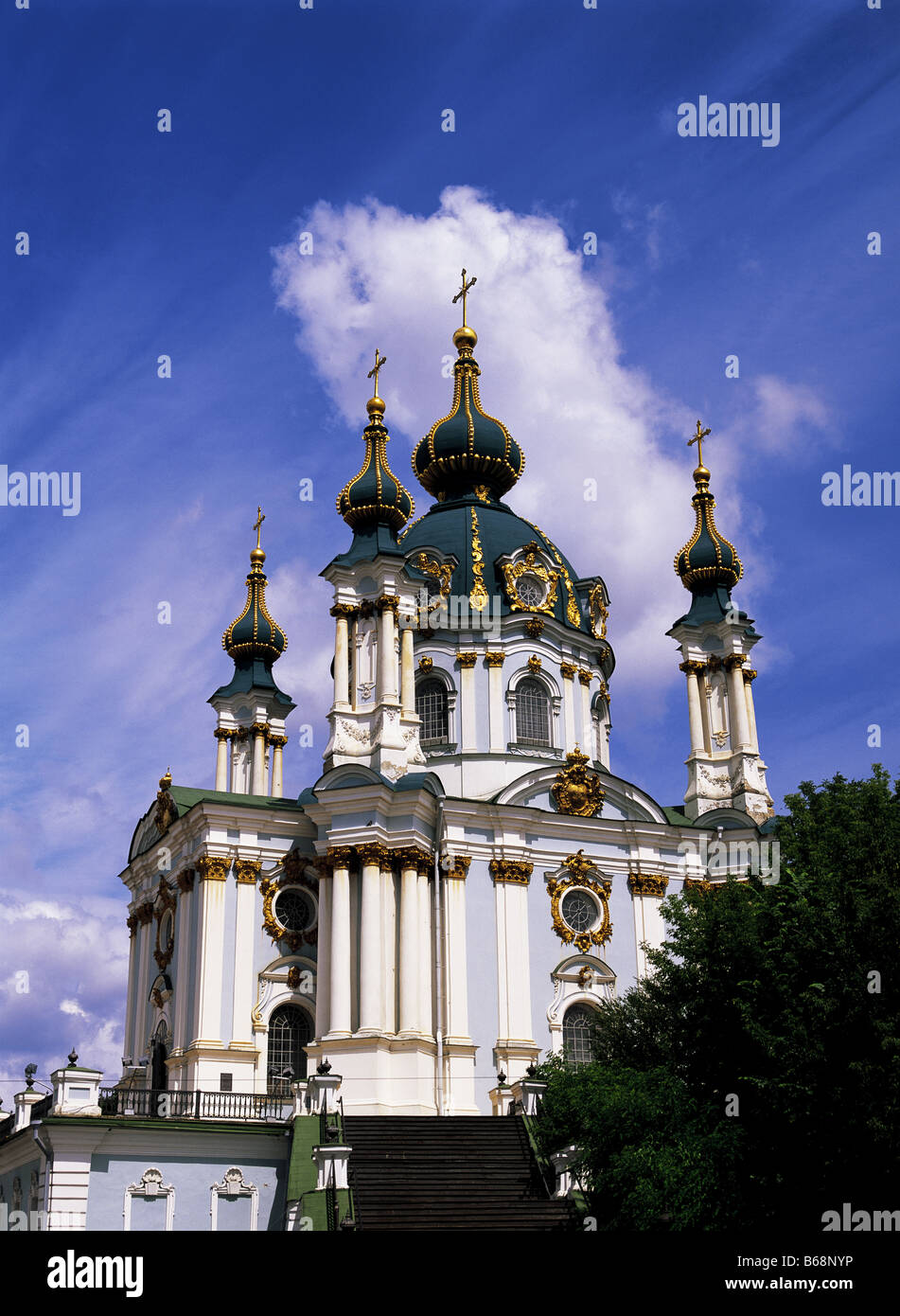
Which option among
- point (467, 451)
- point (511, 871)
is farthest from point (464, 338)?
point (511, 871)

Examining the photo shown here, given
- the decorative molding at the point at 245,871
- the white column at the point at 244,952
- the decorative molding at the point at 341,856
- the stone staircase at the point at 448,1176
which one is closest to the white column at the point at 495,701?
the decorative molding at the point at 341,856

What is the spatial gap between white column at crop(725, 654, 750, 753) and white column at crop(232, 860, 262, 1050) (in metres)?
13.5

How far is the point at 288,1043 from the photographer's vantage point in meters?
30.8

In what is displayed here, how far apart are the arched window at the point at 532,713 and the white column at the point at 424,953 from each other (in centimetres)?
597

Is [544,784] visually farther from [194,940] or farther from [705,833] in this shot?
[194,940]

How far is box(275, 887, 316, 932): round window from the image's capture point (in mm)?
31688

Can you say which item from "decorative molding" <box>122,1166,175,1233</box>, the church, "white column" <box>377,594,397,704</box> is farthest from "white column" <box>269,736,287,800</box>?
"decorative molding" <box>122,1166,175,1233</box>

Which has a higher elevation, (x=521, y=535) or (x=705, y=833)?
(x=521, y=535)

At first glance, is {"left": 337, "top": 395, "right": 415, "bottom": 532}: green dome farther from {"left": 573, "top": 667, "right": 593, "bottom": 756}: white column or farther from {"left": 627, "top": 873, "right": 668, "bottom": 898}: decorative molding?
{"left": 627, "top": 873, "right": 668, "bottom": 898}: decorative molding

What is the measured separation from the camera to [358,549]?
1312 inches

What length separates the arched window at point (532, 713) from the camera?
35.7m

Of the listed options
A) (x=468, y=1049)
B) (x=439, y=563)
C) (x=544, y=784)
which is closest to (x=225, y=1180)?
(x=468, y=1049)

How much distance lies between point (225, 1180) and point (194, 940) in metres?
8.21
